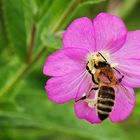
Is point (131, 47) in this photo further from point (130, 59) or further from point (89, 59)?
point (89, 59)

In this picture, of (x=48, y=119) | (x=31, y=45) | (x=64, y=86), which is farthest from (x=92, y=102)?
(x=48, y=119)

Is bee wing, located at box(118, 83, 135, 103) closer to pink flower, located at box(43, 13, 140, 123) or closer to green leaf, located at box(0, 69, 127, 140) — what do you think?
pink flower, located at box(43, 13, 140, 123)

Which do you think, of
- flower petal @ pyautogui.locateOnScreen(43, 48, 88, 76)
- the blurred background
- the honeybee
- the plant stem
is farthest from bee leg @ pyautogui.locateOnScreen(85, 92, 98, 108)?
the plant stem

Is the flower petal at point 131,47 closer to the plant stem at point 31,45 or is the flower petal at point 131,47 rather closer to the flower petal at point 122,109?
the flower petal at point 122,109

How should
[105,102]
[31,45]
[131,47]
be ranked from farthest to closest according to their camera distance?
Answer: [31,45], [131,47], [105,102]

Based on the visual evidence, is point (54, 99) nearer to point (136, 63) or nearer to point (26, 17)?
point (136, 63)

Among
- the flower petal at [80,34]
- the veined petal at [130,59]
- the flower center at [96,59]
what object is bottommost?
the veined petal at [130,59]

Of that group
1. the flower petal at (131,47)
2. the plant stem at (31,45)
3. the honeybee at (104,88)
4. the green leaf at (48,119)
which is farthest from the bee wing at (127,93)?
the green leaf at (48,119)
